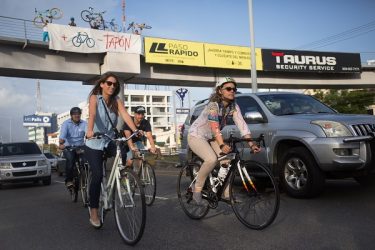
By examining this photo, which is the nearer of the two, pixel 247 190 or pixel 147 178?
pixel 247 190

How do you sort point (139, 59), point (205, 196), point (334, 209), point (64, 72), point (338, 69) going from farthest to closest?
point (338, 69), point (139, 59), point (64, 72), point (334, 209), point (205, 196)

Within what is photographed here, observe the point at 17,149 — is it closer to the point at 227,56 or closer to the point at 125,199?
the point at 125,199

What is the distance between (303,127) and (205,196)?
2.26 metres

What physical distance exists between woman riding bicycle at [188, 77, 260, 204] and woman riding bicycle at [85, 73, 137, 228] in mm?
939

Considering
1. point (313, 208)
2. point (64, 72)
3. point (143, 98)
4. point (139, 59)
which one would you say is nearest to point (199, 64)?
point (139, 59)

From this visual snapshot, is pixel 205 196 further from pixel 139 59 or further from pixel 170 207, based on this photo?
pixel 139 59

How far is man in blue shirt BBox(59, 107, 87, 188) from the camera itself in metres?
8.50

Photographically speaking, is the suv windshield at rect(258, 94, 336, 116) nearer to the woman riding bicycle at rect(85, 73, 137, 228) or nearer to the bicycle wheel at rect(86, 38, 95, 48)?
the woman riding bicycle at rect(85, 73, 137, 228)

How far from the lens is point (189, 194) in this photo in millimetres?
5902

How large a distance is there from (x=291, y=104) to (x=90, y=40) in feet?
A: 65.8

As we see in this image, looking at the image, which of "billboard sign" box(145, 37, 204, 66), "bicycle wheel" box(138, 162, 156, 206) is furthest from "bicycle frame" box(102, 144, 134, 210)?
"billboard sign" box(145, 37, 204, 66)

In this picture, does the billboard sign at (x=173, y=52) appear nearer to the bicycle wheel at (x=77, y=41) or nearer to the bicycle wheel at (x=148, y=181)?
the bicycle wheel at (x=77, y=41)

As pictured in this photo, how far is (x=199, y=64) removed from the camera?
1207 inches

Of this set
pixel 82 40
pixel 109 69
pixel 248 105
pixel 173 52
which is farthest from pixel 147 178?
pixel 173 52
